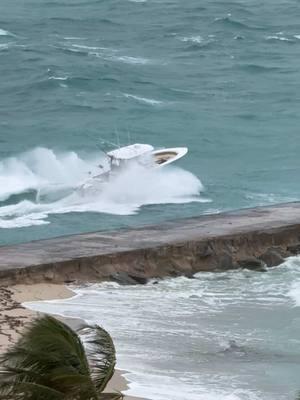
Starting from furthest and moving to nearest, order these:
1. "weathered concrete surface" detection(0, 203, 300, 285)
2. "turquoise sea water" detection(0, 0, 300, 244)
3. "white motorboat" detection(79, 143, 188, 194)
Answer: "white motorboat" detection(79, 143, 188, 194)
"turquoise sea water" detection(0, 0, 300, 244)
"weathered concrete surface" detection(0, 203, 300, 285)

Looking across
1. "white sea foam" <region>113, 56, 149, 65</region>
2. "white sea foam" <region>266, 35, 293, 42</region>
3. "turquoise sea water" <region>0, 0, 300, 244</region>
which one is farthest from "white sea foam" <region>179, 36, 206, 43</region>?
"white sea foam" <region>113, 56, 149, 65</region>

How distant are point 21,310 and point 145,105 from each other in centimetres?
2573

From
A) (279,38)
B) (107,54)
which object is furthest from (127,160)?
(279,38)

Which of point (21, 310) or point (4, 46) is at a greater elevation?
point (21, 310)

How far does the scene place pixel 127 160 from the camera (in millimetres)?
29969

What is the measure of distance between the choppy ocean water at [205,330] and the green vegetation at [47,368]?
4.68 meters

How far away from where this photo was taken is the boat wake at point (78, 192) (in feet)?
92.5

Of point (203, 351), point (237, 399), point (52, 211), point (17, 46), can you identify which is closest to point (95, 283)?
point (203, 351)

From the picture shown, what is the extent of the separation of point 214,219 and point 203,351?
6.15 metres

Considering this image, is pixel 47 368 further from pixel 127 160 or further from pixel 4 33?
pixel 4 33

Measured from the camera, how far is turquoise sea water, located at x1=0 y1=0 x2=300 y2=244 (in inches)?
1148

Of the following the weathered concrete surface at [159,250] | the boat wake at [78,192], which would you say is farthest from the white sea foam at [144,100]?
the weathered concrete surface at [159,250]

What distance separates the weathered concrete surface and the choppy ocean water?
1.03 feet

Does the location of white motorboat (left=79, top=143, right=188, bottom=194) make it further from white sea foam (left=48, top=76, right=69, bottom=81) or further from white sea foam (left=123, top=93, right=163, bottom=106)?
white sea foam (left=48, top=76, right=69, bottom=81)
